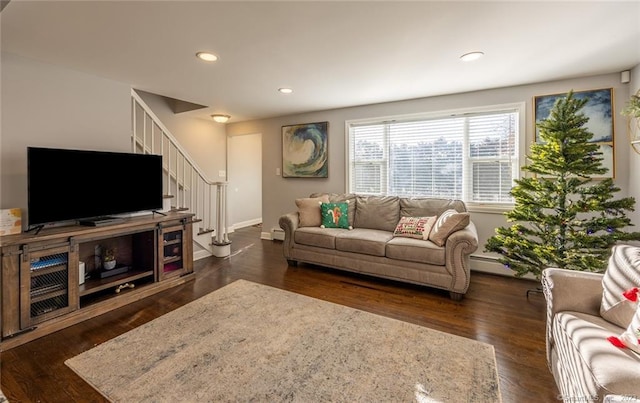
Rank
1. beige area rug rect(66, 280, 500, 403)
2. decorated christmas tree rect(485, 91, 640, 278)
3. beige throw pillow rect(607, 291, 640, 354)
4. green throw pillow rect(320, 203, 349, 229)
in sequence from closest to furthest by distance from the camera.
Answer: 1. beige throw pillow rect(607, 291, 640, 354)
2. beige area rug rect(66, 280, 500, 403)
3. decorated christmas tree rect(485, 91, 640, 278)
4. green throw pillow rect(320, 203, 349, 229)

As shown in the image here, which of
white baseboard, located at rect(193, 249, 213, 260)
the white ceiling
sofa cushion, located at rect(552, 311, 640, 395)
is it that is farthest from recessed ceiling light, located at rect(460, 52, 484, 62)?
white baseboard, located at rect(193, 249, 213, 260)

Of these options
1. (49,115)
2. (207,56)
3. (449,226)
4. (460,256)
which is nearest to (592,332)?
(460,256)

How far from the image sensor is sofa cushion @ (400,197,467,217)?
349cm

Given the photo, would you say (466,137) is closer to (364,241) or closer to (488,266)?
(488,266)

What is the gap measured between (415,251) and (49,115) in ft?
12.6

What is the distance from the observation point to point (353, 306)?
267 cm

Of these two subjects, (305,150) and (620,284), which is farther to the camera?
(305,150)

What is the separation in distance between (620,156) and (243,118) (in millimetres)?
5205

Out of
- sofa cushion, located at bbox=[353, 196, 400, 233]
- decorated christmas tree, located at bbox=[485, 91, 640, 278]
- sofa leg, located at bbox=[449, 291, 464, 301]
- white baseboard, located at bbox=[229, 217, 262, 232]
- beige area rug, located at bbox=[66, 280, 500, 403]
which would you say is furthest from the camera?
white baseboard, located at bbox=[229, 217, 262, 232]

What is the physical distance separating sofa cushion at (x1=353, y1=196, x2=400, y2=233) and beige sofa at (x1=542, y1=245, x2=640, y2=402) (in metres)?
2.04

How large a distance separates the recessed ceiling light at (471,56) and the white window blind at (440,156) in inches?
46.4

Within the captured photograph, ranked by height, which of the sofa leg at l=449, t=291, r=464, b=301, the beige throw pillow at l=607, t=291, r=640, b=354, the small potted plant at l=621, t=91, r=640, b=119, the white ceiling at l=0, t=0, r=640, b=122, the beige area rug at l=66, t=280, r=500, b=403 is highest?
the white ceiling at l=0, t=0, r=640, b=122

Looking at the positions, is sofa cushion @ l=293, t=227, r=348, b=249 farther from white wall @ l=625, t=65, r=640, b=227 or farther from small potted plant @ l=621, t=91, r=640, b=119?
white wall @ l=625, t=65, r=640, b=227

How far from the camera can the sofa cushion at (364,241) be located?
126 inches
